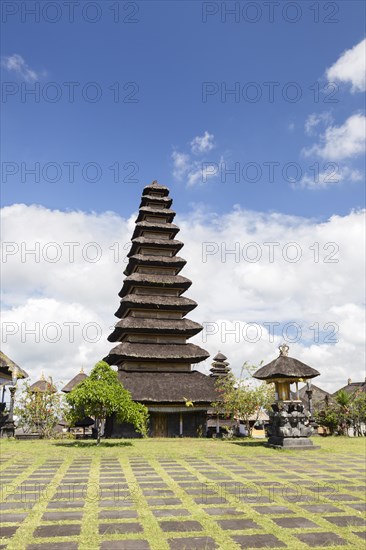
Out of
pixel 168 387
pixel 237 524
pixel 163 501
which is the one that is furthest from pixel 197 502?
pixel 168 387

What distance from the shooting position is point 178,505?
25.9ft

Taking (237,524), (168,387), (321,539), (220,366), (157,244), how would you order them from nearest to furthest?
(321,539)
(237,524)
(168,387)
(157,244)
(220,366)

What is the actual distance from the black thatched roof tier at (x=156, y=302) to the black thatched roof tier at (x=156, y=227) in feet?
18.4

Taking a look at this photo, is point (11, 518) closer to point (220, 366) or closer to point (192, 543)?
point (192, 543)

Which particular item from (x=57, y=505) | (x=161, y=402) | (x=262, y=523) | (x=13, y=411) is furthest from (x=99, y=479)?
(x=13, y=411)

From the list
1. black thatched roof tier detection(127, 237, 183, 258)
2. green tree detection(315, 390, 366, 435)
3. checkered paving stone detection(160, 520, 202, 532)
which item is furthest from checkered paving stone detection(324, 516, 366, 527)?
black thatched roof tier detection(127, 237, 183, 258)

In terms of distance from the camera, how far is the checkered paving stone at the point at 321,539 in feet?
19.5

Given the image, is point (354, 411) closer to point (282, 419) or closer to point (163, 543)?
point (282, 419)

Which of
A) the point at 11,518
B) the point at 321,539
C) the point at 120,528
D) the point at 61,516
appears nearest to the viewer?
the point at 321,539

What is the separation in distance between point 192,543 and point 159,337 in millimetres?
24072

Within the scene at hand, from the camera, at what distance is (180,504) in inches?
314

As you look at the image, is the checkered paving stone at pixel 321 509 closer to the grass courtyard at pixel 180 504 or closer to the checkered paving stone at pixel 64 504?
the grass courtyard at pixel 180 504

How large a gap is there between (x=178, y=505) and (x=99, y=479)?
11.2ft

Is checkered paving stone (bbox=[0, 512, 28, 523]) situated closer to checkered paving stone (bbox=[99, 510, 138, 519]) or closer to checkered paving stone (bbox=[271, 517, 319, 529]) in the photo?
checkered paving stone (bbox=[99, 510, 138, 519])
